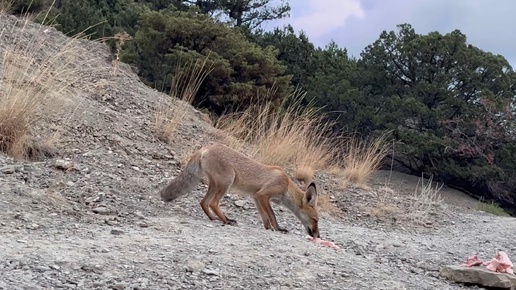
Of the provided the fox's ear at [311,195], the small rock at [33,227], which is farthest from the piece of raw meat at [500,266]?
the small rock at [33,227]

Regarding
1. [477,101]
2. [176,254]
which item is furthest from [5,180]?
[477,101]

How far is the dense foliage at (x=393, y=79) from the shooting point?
56.8ft

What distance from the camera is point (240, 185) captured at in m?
8.03

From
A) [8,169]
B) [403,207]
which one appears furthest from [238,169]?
[403,207]

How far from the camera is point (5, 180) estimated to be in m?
7.09

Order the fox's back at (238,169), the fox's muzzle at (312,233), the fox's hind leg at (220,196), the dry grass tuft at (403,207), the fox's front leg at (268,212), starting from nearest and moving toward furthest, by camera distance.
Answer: the fox's hind leg at (220,196) < the fox's back at (238,169) < the fox's front leg at (268,212) < the fox's muzzle at (312,233) < the dry grass tuft at (403,207)

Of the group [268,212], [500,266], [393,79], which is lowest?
[268,212]

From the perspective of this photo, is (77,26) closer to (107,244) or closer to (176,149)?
(176,149)

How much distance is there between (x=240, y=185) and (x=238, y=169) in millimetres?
212

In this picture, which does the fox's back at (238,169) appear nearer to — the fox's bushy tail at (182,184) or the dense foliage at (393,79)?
the fox's bushy tail at (182,184)

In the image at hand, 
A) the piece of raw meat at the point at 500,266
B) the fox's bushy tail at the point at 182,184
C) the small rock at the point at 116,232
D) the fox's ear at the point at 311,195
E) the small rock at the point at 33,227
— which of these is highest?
the piece of raw meat at the point at 500,266

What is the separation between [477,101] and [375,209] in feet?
40.9

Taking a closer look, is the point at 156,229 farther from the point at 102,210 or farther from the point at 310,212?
the point at 310,212

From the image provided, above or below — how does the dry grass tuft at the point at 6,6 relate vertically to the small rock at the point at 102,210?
above
